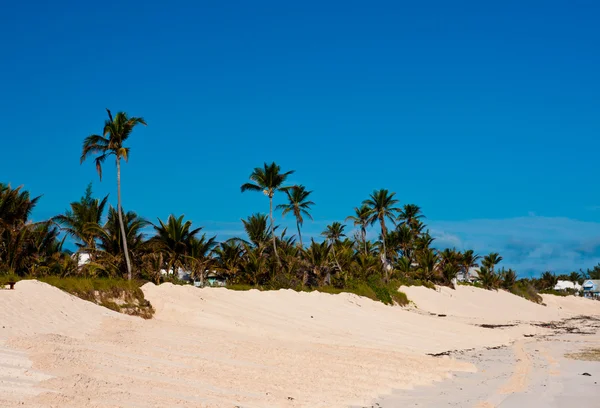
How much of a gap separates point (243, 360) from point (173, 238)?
1731 centimetres

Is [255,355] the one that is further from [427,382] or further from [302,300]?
[302,300]

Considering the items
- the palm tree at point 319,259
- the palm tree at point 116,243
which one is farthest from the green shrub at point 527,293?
the palm tree at point 116,243

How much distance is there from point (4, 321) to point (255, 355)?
196 inches

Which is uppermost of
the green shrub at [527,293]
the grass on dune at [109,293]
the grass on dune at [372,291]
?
the green shrub at [527,293]

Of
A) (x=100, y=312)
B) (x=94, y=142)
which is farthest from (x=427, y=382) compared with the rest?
(x=94, y=142)

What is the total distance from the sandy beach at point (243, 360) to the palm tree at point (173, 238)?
7931 mm

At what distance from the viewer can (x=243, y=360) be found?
1127cm

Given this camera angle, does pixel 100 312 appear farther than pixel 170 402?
Yes

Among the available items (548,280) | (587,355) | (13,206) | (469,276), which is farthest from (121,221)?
(548,280)

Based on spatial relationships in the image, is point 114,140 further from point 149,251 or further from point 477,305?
point 477,305

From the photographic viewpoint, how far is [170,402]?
7609 mm

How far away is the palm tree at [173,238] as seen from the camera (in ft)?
90.5

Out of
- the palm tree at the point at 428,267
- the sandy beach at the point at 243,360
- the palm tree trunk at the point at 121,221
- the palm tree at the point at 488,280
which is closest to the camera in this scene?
the sandy beach at the point at 243,360

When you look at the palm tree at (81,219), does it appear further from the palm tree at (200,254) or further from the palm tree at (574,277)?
the palm tree at (574,277)
